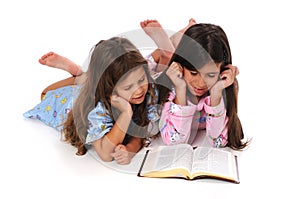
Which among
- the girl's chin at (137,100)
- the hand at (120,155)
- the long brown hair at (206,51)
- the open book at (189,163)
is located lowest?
the open book at (189,163)

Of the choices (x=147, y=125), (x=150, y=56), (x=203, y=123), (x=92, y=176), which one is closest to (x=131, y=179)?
(x=92, y=176)

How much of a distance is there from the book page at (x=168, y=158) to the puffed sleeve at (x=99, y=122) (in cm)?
21

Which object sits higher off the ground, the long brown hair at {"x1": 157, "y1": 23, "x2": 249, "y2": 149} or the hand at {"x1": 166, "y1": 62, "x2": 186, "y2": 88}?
the long brown hair at {"x1": 157, "y1": 23, "x2": 249, "y2": 149}

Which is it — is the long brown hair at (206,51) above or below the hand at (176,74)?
above

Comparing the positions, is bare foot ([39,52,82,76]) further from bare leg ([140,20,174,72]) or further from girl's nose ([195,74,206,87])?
girl's nose ([195,74,206,87])

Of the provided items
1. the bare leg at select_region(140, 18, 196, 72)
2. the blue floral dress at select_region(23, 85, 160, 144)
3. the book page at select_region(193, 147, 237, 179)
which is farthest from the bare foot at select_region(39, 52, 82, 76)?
the book page at select_region(193, 147, 237, 179)

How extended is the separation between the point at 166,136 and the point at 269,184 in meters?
0.46

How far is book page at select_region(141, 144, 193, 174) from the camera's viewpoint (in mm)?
2064

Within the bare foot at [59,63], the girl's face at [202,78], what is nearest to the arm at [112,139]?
the girl's face at [202,78]

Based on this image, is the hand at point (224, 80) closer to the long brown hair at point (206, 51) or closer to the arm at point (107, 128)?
the long brown hair at point (206, 51)

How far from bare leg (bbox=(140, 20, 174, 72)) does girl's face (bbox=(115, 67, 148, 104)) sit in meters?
0.24

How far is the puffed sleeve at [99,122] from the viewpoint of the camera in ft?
6.89

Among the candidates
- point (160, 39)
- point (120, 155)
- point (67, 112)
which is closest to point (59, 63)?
point (67, 112)

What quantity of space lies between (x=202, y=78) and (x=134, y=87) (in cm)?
27
